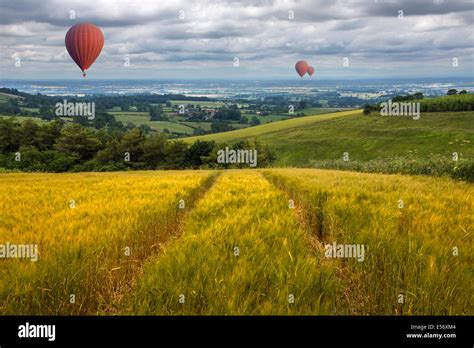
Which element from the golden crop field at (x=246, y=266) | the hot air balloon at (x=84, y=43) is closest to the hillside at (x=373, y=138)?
the hot air balloon at (x=84, y=43)

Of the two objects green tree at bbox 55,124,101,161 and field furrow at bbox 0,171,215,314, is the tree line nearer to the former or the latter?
green tree at bbox 55,124,101,161

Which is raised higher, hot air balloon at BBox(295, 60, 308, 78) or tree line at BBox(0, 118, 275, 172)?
hot air balloon at BBox(295, 60, 308, 78)

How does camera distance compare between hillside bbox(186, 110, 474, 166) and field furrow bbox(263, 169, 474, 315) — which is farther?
hillside bbox(186, 110, 474, 166)

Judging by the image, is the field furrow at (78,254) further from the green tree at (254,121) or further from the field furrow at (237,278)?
the green tree at (254,121)

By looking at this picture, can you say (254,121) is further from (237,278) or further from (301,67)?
(237,278)

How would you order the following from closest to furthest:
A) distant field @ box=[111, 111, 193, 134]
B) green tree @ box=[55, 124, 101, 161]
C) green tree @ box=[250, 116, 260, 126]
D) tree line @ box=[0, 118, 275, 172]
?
green tree @ box=[55, 124, 101, 161] < tree line @ box=[0, 118, 275, 172] < distant field @ box=[111, 111, 193, 134] < green tree @ box=[250, 116, 260, 126]

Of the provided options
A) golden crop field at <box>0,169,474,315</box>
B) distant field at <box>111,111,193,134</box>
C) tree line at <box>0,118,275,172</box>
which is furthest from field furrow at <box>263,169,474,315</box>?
distant field at <box>111,111,193,134</box>

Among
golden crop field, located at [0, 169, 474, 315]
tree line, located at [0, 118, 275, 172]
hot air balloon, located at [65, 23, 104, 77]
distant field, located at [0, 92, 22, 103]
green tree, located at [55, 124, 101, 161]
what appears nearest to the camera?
golden crop field, located at [0, 169, 474, 315]

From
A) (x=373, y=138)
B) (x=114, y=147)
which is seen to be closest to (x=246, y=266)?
(x=114, y=147)
